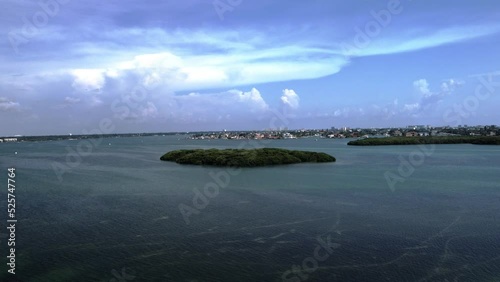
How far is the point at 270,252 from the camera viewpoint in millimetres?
16844

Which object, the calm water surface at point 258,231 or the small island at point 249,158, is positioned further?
the small island at point 249,158

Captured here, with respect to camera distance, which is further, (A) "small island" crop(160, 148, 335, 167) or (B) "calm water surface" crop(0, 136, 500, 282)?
(A) "small island" crop(160, 148, 335, 167)

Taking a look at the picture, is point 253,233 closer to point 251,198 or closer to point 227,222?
point 227,222

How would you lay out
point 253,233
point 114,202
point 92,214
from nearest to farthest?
→ 1. point 253,233
2. point 92,214
3. point 114,202

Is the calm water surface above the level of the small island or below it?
below

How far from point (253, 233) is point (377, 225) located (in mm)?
6394

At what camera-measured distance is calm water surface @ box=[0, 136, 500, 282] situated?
49.5 ft

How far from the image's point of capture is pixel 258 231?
64.8 ft

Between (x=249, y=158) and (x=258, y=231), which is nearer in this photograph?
(x=258, y=231)

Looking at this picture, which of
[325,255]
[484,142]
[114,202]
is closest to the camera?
[325,255]

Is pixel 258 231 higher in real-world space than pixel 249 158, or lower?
lower

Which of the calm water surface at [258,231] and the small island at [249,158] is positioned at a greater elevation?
the small island at [249,158]

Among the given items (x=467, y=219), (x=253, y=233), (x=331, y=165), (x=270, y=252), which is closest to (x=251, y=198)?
(x=253, y=233)

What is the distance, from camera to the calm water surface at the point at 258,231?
49.5 ft
